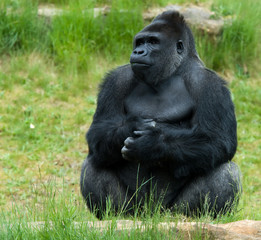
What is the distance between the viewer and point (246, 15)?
9344 mm

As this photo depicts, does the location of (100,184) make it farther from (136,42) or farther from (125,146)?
(136,42)

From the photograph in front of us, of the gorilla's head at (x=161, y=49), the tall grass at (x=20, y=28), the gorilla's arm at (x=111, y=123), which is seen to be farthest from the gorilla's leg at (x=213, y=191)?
the tall grass at (x=20, y=28)

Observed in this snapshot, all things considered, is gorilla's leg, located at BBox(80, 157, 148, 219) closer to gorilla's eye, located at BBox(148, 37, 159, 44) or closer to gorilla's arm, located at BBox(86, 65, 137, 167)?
gorilla's arm, located at BBox(86, 65, 137, 167)

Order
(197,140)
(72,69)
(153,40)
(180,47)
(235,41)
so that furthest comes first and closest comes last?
1. (235,41)
2. (72,69)
3. (180,47)
4. (153,40)
5. (197,140)

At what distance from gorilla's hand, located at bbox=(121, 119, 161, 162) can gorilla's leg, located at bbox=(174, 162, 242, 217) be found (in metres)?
0.50

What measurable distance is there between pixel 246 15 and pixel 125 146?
228 inches

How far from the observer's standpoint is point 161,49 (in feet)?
15.3

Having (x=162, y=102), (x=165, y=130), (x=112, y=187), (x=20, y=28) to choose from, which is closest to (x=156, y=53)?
Result: (x=162, y=102)

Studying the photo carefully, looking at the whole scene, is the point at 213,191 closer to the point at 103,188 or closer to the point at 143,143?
the point at 143,143

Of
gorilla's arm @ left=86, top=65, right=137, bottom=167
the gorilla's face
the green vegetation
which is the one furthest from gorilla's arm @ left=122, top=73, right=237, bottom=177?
the green vegetation

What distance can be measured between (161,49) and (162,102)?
46 centimetres

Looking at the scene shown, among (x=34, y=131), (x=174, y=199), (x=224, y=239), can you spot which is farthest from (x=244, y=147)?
(x=224, y=239)

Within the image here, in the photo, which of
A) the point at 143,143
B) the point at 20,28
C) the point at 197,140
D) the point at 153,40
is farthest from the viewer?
the point at 20,28

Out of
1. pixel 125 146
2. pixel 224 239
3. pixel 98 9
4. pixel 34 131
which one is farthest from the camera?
pixel 98 9
